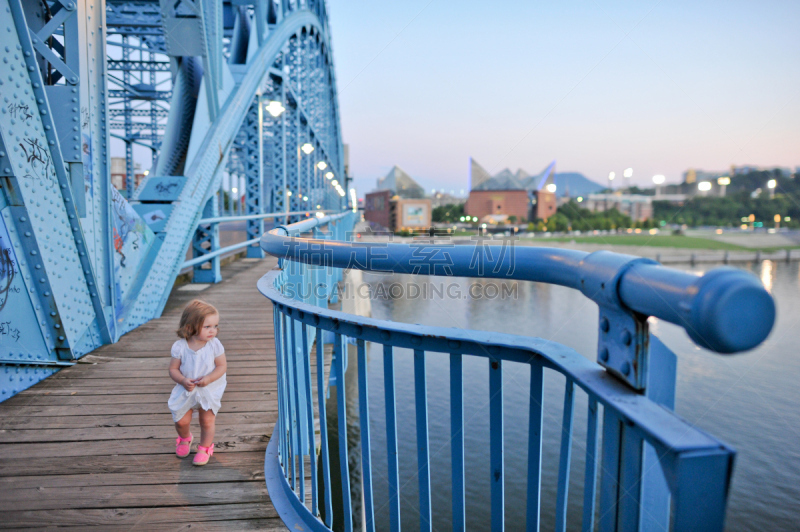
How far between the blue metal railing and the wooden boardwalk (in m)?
0.77

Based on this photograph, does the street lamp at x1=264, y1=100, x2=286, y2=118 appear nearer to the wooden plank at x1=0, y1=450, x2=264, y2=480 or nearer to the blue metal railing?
the wooden plank at x1=0, y1=450, x2=264, y2=480

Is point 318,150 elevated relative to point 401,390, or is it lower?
elevated

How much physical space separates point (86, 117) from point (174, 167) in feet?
8.21

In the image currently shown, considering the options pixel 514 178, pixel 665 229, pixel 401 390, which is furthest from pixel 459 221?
pixel 401 390

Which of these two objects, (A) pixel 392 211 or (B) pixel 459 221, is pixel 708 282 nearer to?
(A) pixel 392 211

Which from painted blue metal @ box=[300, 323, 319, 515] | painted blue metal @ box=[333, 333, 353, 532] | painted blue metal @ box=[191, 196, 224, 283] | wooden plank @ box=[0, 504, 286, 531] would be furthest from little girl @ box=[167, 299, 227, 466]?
painted blue metal @ box=[191, 196, 224, 283]

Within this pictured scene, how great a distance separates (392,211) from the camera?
110 metres

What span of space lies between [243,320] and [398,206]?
10441 cm

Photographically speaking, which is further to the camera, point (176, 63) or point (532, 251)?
point (176, 63)

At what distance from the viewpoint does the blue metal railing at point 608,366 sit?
0.78 m

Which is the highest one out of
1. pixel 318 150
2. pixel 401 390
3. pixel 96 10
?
pixel 318 150

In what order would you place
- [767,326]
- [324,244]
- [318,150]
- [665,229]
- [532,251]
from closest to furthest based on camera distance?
[767,326], [532,251], [324,244], [318,150], [665,229]

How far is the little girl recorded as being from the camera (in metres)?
2.63

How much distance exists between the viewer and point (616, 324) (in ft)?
Answer: 3.37
